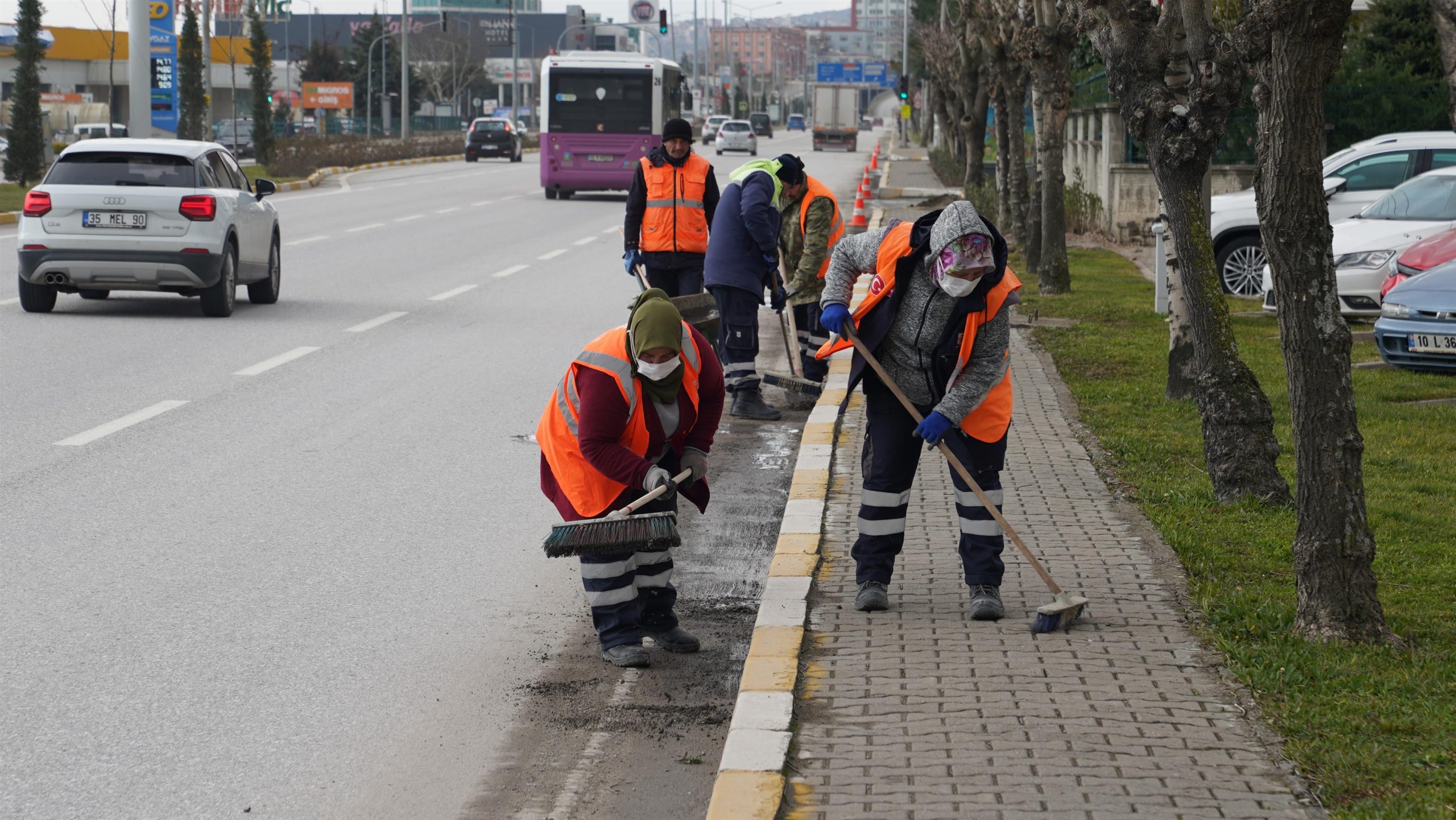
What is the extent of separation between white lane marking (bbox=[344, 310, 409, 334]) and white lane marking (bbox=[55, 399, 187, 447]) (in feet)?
11.7

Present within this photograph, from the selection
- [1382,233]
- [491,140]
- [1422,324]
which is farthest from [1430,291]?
[491,140]

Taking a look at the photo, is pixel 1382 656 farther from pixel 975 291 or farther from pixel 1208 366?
pixel 1208 366

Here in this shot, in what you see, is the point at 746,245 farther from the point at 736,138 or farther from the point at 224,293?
the point at 736,138

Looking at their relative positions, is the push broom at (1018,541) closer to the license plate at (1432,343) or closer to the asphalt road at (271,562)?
the asphalt road at (271,562)

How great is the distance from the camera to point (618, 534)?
5.36 meters

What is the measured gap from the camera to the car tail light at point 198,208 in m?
14.3

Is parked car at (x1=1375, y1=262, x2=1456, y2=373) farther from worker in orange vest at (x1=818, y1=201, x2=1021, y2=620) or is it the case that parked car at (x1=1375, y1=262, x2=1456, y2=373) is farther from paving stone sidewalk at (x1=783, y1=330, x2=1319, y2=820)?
worker in orange vest at (x1=818, y1=201, x2=1021, y2=620)

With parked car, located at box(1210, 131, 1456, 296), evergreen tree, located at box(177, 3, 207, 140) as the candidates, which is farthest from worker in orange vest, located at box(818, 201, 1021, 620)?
evergreen tree, located at box(177, 3, 207, 140)

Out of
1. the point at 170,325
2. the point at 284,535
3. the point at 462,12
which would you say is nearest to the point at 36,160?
the point at 170,325

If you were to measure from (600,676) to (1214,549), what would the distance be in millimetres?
2621

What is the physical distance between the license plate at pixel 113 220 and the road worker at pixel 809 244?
6.15 m

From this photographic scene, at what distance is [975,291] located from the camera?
18.7ft

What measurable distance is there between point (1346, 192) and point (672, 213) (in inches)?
374

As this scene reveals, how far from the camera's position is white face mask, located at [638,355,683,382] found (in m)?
5.32
